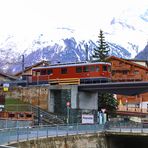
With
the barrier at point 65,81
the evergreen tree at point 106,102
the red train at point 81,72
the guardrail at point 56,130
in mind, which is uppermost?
the red train at point 81,72

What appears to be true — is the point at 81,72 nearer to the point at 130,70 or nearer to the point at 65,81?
the point at 65,81

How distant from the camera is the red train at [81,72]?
6681 cm

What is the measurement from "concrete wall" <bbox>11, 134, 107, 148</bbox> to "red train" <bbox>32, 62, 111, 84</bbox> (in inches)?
669

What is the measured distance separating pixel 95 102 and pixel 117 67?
41.6 metres

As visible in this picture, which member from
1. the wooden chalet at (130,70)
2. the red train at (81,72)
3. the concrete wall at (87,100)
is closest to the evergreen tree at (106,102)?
the concrete wall at (87,100)

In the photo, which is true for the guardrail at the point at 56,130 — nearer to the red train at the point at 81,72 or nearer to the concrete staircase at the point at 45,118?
the concrete staircase at the point at 45,118

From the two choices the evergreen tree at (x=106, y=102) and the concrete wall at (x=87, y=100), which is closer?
the concrete wall at (x=87, y=100)

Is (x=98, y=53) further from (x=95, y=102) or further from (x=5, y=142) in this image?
(x=5, y=142)

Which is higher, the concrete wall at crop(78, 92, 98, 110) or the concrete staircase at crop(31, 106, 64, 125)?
the concrete wall at crop(78, 92, 98, 110)

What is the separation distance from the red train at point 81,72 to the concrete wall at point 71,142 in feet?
55.7

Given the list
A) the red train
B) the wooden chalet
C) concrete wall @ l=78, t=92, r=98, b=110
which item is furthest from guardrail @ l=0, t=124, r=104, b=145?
the wooden chalet

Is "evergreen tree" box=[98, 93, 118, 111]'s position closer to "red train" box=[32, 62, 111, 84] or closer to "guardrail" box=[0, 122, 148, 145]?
"red train" box=[32, 62, 111, 84]

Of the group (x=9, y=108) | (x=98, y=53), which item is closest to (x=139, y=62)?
(x=98, y=53)

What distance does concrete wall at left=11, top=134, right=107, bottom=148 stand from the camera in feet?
118
